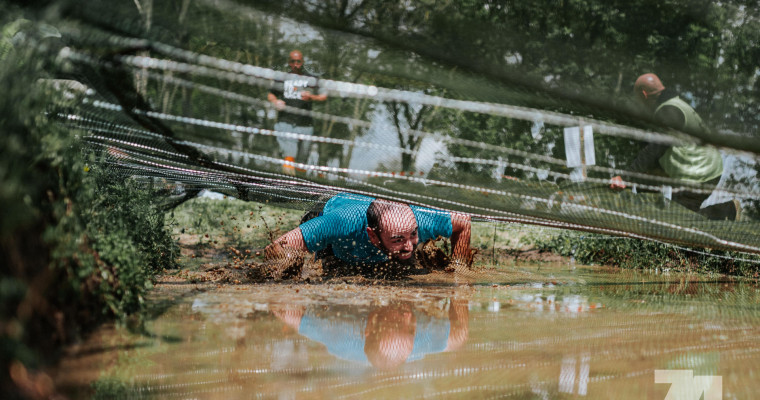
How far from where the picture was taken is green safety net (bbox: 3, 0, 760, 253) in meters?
2.96

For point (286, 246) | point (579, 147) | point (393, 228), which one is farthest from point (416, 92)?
point (286, 246)

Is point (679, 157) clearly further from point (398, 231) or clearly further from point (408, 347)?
point (398, 231)

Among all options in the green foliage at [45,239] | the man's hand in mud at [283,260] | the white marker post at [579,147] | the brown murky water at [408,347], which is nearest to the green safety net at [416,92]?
the white marker post at [579,147]

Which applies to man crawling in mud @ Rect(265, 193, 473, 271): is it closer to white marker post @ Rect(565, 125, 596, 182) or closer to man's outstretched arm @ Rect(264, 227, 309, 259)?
man's outstretched arm @ Rect(264, 227, 309, 259)

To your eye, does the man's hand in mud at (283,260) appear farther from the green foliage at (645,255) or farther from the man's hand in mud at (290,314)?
the green foliage at (645,255)

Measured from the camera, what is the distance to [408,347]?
2676 millimetres

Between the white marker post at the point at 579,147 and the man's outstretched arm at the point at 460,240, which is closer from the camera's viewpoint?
the white marker post at the point at 579,147

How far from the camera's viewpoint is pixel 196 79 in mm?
3125

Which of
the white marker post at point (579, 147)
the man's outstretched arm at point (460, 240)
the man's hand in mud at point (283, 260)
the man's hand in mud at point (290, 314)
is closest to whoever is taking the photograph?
the man's hand in mud at point (290, 314)

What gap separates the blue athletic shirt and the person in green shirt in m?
2.28

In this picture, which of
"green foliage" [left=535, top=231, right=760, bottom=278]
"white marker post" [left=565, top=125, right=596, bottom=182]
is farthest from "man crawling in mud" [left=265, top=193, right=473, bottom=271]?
"green foliage" [left=535, top=231, right=760, bottom=278]

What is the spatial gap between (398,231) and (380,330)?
238 cm

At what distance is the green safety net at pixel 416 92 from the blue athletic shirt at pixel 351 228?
4.87 feet

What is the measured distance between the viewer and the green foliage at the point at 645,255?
7.42 m
